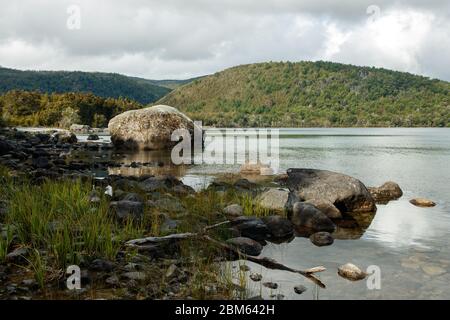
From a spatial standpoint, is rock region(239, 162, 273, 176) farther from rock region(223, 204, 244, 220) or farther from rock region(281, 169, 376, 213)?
rock region(223, 204, 244, 220)

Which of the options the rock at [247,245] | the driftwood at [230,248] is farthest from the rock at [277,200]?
the driftwood at [230,248]

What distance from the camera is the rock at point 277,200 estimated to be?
1245 cm

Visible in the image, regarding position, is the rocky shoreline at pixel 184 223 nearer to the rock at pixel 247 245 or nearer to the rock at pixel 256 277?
the rock at pixel 247 245

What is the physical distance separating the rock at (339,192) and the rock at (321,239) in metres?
3.71

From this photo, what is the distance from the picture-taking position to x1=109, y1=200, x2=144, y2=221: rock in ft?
31.3

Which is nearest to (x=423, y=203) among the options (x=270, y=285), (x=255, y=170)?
(x=255, y=170)

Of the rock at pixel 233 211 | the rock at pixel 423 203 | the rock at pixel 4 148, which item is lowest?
the rock at pixel 423 203

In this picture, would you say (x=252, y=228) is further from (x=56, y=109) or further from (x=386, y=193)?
(x=56, y=109)

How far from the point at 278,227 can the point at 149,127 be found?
27557 millimetres

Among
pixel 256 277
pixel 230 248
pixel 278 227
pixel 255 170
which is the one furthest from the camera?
pixel 255 170

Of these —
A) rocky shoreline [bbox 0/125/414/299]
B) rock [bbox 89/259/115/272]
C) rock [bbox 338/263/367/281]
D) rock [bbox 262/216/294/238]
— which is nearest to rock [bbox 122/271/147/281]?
rocky shoreline [bbox 0/125/414/299]

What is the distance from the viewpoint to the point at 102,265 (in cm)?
677

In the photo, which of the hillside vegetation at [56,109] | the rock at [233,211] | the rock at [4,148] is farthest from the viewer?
the hillside vegetation at [56,109]

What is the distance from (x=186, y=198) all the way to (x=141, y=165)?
43.7 feet
